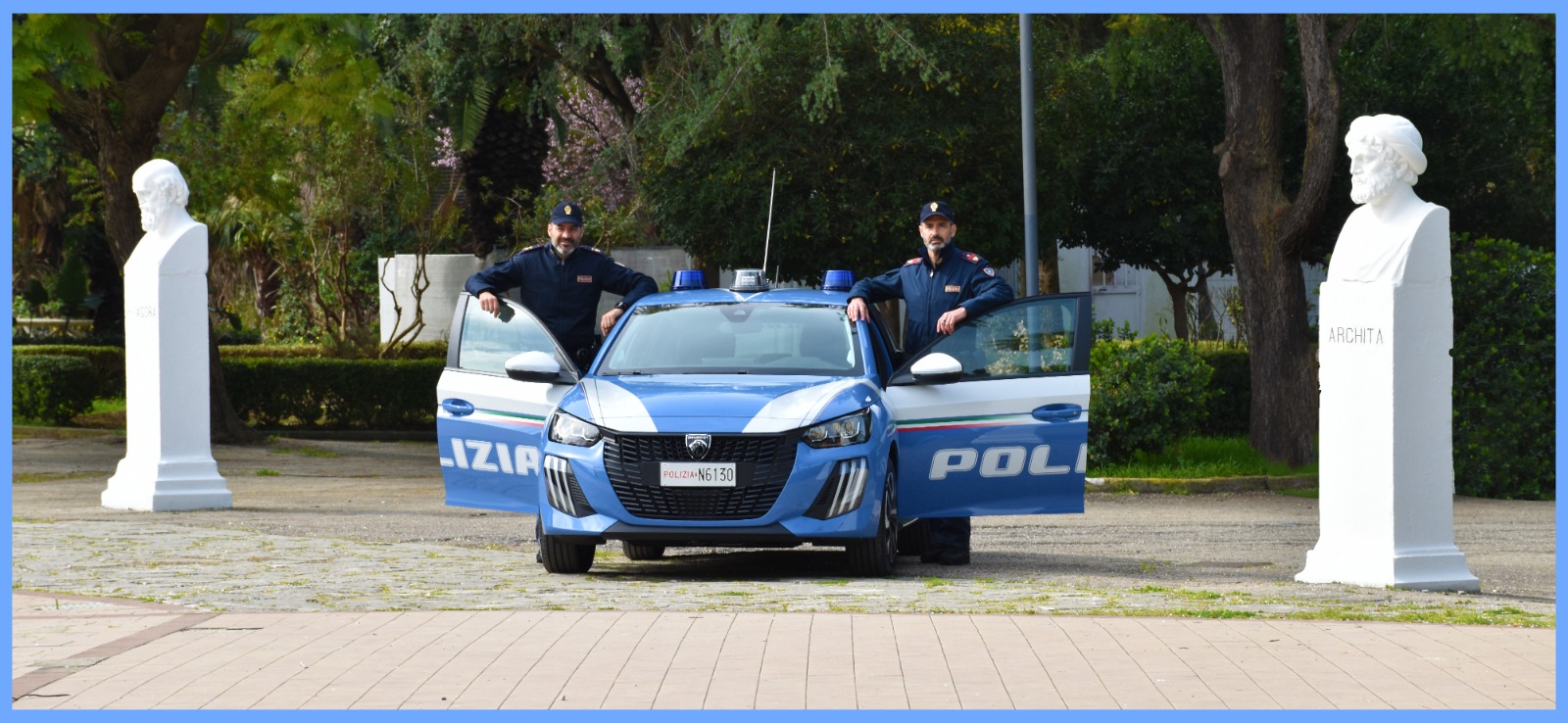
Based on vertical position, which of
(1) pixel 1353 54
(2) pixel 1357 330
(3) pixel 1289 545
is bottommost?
(3) pixel 1289 545

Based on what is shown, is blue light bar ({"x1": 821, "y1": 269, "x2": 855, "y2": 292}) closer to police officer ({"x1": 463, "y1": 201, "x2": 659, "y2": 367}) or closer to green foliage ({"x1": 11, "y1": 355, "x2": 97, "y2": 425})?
police officer ({"x1": 463, "y1": 201, "x2": 659, "y2": 367})

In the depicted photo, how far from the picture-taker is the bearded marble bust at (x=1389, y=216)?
31.0 feet

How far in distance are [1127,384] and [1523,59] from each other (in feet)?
20.9

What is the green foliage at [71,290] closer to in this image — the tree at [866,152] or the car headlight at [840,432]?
the tree at [866,152]

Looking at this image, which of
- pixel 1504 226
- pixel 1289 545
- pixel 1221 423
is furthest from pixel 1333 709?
pixel 1504 226

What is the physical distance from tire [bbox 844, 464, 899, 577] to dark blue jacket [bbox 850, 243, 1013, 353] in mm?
1053


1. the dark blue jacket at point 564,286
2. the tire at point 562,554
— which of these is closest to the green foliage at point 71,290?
the dark blue jacket at point 564,286

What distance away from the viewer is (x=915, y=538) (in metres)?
11.3

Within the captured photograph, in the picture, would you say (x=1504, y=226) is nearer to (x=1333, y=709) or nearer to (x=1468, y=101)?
(x=1468, y=101)

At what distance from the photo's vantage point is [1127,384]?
1791 centimetres

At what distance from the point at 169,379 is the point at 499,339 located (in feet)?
15.3

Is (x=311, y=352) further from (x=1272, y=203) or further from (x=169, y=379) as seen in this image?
(x=1272, y=203)

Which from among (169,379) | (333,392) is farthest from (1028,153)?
(333,392)

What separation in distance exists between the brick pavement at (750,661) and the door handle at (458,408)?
2336mm
